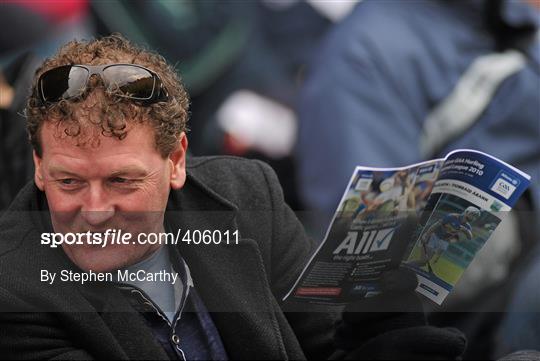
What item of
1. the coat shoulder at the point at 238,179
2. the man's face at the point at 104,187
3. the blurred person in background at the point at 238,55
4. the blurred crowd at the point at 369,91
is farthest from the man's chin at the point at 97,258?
the blurred person in background at the point at 238,55

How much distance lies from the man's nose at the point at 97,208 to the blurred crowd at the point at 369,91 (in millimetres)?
956

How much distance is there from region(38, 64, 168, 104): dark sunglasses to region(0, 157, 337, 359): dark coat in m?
0.20

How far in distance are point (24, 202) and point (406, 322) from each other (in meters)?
0.69

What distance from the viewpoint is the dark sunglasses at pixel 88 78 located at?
Answer: 4.82 ft

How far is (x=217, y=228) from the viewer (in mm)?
1680

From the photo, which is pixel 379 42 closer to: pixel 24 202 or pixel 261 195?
pixel 261 195

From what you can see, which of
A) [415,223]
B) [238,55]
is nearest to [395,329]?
[415,223]

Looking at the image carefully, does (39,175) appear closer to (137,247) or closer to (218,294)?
(137,247)

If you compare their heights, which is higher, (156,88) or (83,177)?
(156,88)

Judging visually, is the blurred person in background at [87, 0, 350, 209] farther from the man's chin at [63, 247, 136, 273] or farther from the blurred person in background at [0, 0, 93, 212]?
the man's chin at [63, 247, 136, 273]

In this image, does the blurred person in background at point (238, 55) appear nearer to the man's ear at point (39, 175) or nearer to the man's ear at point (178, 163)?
the man's ear at point (178, 163)

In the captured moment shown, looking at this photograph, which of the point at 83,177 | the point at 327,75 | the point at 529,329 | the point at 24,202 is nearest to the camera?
the point at 83,177

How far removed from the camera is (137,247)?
5.16ft

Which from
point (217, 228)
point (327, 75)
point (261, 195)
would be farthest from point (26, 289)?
point (327, 75)
